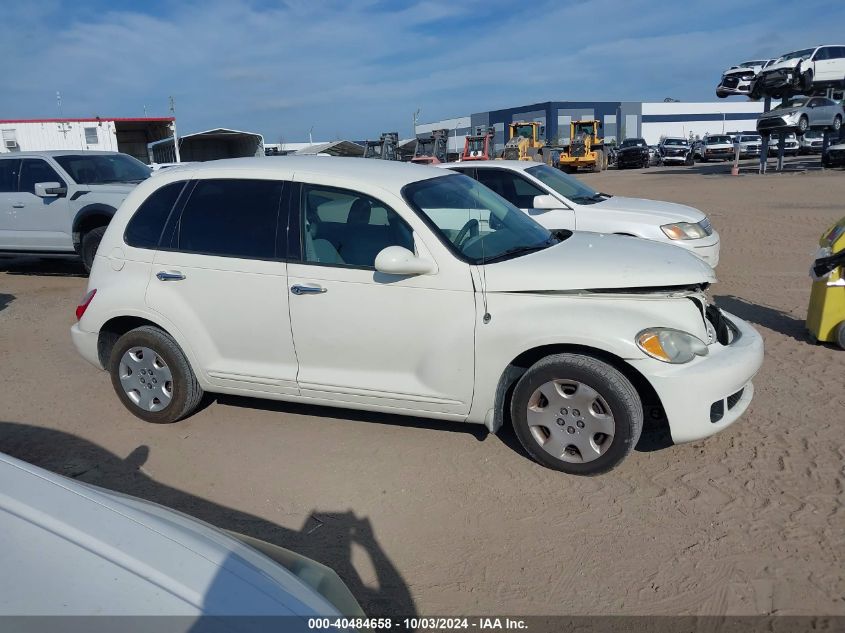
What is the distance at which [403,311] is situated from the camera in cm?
404

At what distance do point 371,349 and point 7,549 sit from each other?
2.54 m

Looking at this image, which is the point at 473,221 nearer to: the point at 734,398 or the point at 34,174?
the point at 734,398

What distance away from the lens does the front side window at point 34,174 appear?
34.0 ft

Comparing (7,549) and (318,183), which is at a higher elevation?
(318,183)

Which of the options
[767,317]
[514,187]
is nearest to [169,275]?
[514,187]

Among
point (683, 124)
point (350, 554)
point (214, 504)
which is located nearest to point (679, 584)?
point (350, 554)

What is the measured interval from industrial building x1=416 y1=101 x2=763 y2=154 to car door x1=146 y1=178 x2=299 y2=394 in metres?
67.7

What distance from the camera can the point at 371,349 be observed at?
414 cm

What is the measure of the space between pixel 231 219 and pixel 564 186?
5.26 m

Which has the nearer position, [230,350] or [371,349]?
[371,349]

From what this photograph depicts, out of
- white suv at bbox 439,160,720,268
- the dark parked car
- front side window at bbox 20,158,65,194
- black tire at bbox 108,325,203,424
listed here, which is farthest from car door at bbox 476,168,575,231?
the dark parked car

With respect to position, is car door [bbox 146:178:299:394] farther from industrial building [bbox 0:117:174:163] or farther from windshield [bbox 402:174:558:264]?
industrial building [bbox 0:117:174:163]

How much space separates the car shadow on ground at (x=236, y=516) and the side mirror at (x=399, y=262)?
137cm

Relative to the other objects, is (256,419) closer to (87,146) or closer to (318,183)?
(318,183)
